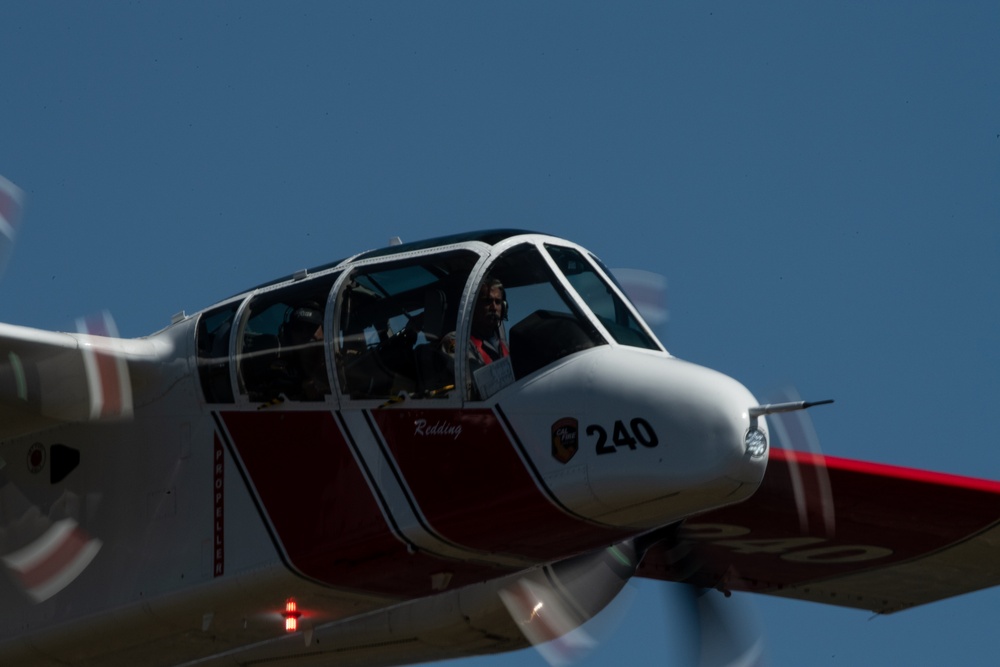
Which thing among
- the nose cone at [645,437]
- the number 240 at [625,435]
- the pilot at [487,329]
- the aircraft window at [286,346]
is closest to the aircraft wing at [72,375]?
the aircraft window at [286,346]

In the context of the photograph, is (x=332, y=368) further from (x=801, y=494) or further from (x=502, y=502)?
(x=801, y=494)

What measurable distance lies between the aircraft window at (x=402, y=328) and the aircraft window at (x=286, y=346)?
11.6 inches

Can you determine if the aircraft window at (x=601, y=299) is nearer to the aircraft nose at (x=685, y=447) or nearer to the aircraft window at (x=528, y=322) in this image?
the aircraft window at (x=528, y=322)

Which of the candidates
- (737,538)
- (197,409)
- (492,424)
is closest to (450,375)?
(492,424)

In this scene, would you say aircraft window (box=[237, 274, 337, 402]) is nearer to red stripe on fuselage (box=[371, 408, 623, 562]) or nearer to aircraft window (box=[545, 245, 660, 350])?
red stripe on fuselage (box=[371, 408, 623, 562])

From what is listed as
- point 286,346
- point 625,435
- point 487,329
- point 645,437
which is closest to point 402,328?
point 487,329

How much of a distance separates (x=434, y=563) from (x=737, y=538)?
4810mm

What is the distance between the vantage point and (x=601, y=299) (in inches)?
565

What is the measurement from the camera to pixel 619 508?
527 inches

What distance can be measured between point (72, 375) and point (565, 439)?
5458 mm

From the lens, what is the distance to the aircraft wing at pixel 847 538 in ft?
55.7

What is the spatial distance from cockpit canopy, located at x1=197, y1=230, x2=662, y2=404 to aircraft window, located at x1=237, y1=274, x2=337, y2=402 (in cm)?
1

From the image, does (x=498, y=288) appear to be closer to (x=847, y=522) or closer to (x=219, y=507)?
(x=219, y=507)

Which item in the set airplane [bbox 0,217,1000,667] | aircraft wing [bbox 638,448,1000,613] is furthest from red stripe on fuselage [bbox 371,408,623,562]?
aircraft wing [bbox 638,448,1000,613]
